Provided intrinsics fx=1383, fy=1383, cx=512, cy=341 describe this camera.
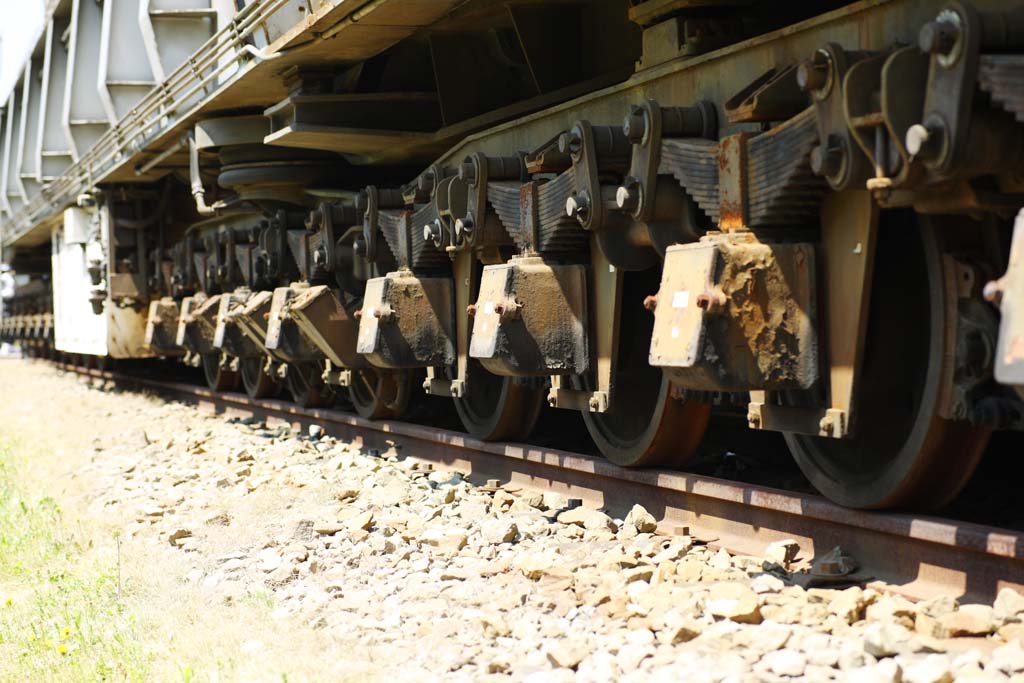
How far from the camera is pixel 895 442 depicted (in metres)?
4.68

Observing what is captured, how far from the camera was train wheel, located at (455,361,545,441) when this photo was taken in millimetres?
6992

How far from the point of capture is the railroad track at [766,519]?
12.3 ft

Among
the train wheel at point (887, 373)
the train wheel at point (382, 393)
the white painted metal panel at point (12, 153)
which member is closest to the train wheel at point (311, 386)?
the train wheel at point (382, 393)

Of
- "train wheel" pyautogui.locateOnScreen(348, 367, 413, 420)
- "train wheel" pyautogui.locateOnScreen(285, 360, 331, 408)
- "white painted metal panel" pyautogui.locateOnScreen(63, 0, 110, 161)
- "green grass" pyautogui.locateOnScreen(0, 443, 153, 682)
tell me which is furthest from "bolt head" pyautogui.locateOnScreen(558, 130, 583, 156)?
"white painted metal panel" pyautogui.locateOnScreen(63, 0, 110, 161)

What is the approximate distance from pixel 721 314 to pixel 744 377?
0.22 meters

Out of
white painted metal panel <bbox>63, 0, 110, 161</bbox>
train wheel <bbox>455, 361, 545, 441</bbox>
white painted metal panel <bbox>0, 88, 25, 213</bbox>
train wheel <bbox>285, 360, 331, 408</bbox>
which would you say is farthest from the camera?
white painted metal panel <bbox>0, 88, 25, 213</bbox>

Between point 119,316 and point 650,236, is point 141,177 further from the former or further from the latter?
point 650,236

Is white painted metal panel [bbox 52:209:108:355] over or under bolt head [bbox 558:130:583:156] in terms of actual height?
under

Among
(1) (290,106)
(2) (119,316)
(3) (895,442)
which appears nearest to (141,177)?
(2) (119,316)

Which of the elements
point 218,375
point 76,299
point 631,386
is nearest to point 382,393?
point 631,386

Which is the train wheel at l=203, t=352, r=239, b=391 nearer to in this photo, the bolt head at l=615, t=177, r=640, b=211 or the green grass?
the green grass

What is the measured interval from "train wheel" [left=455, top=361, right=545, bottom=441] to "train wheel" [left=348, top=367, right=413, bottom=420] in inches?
38.8

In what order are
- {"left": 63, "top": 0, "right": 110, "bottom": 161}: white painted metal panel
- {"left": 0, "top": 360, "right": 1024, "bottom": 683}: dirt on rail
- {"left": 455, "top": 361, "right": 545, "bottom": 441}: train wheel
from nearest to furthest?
{"left": 0, "top": 360, "right": 1024, "bottom": 683}: dirt on rail → {"left": 455, "top": 361, "right": 545, "bottom": 441}: train wheel → {"left": 63, "top": 0, "right": 110, "bottom": 161}: white painted metal panel

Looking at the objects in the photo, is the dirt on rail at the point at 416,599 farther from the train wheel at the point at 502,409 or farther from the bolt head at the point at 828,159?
the bolt head at the point at 828,159
